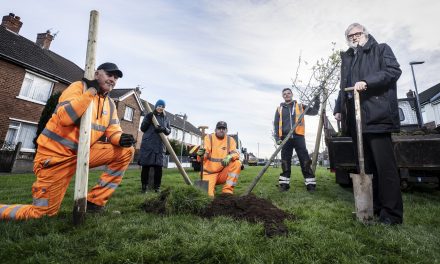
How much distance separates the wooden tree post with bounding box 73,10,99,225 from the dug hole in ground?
946 millimetres

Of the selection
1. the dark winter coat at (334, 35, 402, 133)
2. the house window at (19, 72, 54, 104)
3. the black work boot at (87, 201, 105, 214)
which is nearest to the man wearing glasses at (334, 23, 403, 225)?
the dark winter coat at (334, 35, 402, 133)

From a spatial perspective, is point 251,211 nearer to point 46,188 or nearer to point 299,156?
point 46,188

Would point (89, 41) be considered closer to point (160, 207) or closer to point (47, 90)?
point (160, 207)

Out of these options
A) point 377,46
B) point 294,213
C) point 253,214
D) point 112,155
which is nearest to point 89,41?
point 112,155

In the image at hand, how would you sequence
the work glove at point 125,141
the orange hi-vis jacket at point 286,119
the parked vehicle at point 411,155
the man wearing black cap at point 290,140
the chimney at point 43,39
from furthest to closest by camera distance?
the chimney at point 43,39, the orange hi-vis jacket at point 286,119, the man wearing black cap at point 290,140, the parked vehicle at point 411,155, the work glove at point 125,141

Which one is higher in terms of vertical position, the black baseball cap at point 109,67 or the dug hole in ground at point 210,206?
the black baseball cap at point 109,67

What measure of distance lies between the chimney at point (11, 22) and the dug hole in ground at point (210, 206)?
65.6 feet

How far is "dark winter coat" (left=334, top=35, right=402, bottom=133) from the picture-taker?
2912 mm

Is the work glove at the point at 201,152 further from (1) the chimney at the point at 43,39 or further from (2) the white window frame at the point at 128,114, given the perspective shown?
(2) the white window frame at the point at 128,114

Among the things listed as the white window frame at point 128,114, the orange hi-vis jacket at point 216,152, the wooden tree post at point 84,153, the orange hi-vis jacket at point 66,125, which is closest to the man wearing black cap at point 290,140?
the orange hi-vis jacket at point 216,152

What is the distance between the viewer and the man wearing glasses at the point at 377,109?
9.16 ft

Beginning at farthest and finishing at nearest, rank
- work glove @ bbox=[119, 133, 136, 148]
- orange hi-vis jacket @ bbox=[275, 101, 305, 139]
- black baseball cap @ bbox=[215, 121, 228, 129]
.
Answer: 1. orange hi-vis jacket @ bbox=[275, 101, 305, 139]
2. black baseball cap @ bbox=[215, 121, 228, 129]
3. work glove @ bbox=[119, 133, 136, 148]

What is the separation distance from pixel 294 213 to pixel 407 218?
1.32 meters

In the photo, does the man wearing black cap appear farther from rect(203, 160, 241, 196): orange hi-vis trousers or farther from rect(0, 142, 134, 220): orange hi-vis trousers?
rect(0, 142, 134, 220): orange hi-vis trousers
